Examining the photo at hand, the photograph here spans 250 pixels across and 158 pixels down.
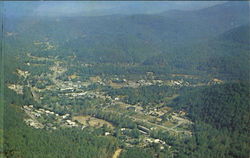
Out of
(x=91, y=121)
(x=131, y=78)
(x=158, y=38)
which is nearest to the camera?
(x=91, y=121)

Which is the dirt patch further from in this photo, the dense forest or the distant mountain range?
the distant mountain range

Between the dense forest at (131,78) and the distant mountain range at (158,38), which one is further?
the distant mountain range at (158,38)

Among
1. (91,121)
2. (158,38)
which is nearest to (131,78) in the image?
(91,121)

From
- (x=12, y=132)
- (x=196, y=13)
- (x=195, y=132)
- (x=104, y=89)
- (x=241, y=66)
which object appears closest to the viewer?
(x=12, y=132)

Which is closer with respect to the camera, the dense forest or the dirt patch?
the dense forest

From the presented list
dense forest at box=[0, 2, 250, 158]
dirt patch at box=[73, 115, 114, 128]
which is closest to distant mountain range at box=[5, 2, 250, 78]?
dense forest at box=[0, 2, 250, 158]

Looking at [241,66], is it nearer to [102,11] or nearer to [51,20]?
[51,20]

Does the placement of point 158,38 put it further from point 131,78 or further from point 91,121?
point 91,121

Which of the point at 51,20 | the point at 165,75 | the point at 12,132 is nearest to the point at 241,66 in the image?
the point at 165,75

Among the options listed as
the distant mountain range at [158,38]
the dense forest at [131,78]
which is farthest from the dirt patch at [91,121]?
the distant mountain range at [158,38]

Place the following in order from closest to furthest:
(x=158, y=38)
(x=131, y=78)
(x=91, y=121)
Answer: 1. (x=91, y=121)
2. (x=131, y=78)
3. (x=158, y=38)

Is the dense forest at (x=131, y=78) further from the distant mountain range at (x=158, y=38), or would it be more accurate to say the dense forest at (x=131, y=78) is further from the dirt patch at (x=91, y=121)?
the dirt patch at (x=91, y=121)
